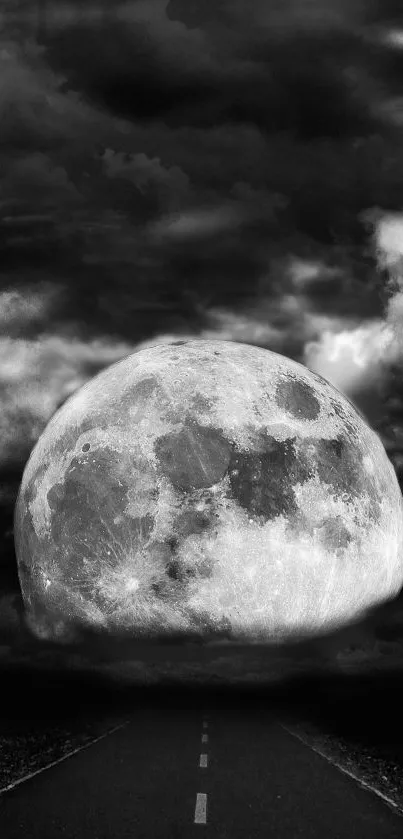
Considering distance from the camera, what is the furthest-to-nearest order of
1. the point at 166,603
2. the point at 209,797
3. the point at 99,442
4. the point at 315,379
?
1. the point at 315,379
2. the point at 99,442
3. the point at 166,603
4. the point at 209,797

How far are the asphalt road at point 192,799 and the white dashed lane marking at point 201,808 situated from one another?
0.02 meters

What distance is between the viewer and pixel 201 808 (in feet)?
34.2

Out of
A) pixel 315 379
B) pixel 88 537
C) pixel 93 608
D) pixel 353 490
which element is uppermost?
pixel 315 379

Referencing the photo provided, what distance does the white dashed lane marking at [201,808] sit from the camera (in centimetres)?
982

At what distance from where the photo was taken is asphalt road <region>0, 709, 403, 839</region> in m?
9.41

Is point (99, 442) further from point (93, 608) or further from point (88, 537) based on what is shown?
point (93, 608)

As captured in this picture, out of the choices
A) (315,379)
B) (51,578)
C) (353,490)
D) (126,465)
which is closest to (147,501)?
(126,465)

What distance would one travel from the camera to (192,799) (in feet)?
36.2

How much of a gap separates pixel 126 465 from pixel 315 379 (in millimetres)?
6361

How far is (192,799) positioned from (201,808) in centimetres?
67

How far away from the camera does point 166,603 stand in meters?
14.9

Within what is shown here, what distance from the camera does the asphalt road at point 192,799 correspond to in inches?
371

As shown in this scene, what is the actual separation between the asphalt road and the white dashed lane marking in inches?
0.6

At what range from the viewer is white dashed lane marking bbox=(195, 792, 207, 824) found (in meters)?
9.82
